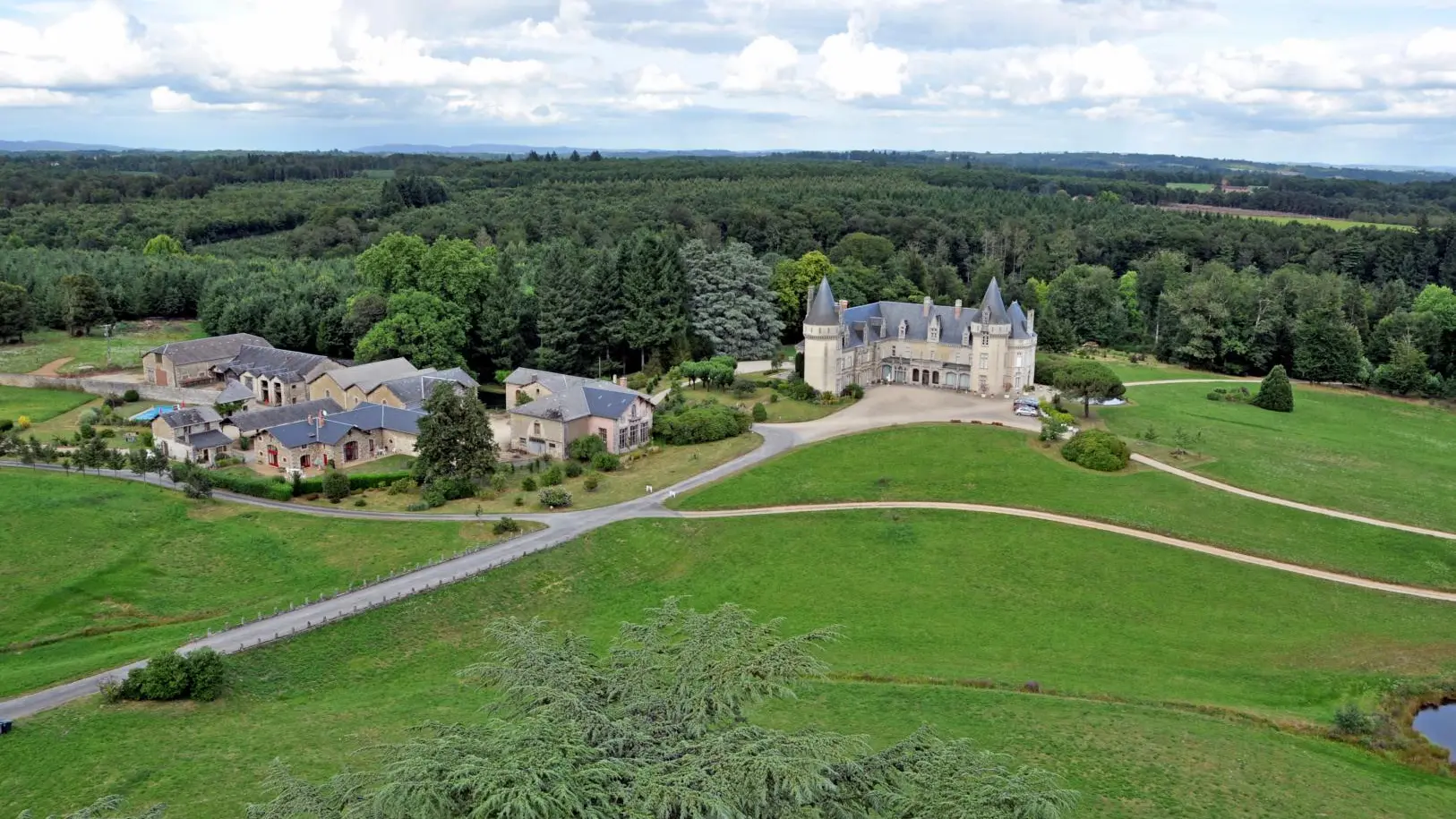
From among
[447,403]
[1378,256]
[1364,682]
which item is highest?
[1378,256]

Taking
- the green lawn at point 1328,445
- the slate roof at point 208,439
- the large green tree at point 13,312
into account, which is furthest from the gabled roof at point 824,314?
the large green tree at point 13,312

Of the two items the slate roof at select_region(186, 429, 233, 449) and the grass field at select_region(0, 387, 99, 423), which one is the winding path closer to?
the slate roof at select_region(186, 429, 233, 449)

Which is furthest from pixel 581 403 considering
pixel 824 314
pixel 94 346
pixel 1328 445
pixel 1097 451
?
pixel 94 346

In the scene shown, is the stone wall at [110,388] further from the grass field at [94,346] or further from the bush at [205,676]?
the bush at [205,676]

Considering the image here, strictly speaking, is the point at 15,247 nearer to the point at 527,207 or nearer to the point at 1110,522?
the point at 527,207

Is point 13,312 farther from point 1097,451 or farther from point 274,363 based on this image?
point 1097,451

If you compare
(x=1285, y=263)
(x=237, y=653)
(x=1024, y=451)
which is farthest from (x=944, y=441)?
(x=1285, y=263)
